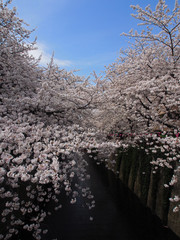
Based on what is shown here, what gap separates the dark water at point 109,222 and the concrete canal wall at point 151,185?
54 cm

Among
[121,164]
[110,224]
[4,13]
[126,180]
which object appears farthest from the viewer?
[121,164]

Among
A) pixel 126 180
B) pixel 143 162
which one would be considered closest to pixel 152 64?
pixel 143 162

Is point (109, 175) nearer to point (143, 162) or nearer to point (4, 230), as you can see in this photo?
point (143, 162)

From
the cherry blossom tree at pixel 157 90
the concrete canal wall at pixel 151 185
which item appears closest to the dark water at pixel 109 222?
the concrete canal wall at pixel 151 185

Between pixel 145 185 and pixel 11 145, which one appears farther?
pixel 145 185

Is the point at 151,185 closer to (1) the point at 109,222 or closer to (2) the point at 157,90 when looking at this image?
(1) the point at 109,222

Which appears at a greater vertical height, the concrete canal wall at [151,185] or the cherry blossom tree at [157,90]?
the cherry blossom tree at [157,90]

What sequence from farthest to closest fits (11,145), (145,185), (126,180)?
(126,180) < (145,185) < (11,145)

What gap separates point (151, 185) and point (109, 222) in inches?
133

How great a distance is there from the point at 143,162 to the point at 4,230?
9.03m

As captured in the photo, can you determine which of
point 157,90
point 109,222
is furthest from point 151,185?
point 157,90

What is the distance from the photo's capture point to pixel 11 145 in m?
4.45

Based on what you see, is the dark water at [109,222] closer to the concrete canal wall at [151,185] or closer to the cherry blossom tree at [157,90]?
the concrete canal wall at [151,185]

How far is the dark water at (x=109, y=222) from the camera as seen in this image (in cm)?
855
